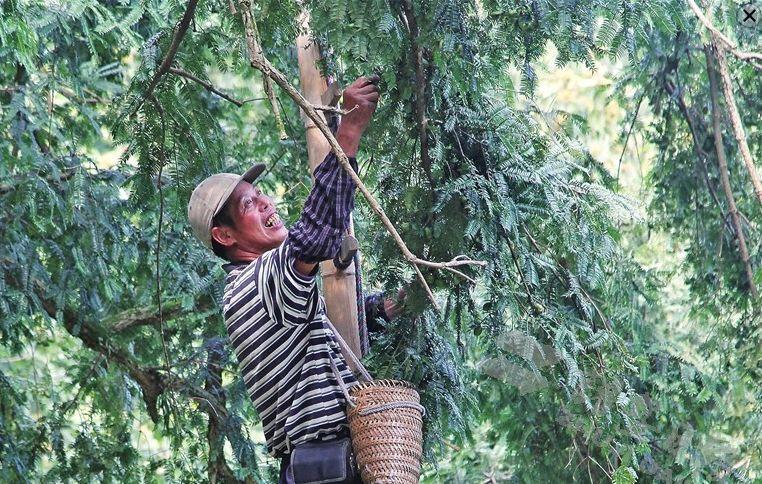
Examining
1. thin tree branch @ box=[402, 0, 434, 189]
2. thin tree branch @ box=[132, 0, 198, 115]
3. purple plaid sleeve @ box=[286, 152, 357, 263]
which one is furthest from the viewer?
thin tree branch @ box=[402, 0, 434, 189]

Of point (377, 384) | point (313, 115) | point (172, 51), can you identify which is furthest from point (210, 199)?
point (313, 115)

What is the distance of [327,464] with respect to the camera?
330cm

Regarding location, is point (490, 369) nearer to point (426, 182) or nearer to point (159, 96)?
point (426, 182)

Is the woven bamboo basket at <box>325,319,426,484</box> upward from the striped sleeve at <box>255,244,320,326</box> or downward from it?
downward

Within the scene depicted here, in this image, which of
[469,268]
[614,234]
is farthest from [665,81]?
[469,268]

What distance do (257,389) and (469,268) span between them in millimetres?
709

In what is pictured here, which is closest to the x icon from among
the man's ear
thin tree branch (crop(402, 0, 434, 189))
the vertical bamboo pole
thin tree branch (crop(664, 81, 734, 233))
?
thin tree branch (crop(664, 81, 734, 233))

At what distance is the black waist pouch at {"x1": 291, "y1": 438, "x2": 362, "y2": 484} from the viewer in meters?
3.29

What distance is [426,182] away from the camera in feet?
11.9

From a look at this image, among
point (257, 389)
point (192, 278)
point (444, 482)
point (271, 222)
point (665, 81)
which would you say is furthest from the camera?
point (444, 482)

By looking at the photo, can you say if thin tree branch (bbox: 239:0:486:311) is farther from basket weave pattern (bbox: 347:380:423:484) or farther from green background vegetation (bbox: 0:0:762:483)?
basket weave pattern (bbox: 347:380:423:484)

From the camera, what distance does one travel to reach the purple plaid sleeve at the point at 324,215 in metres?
3.13

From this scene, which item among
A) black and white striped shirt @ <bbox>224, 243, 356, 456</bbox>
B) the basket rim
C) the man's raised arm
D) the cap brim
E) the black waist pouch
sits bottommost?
the black waist pouch

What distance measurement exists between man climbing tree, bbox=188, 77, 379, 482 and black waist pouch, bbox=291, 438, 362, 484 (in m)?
0.01
